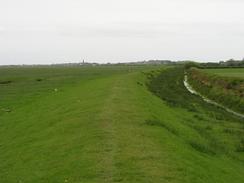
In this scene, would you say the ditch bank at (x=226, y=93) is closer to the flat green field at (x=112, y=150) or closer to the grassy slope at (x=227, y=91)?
the grassy slope at (x=227, y=91)

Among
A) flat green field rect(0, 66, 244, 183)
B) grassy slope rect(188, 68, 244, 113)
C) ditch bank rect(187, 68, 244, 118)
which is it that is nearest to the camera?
flat green field rect(0, 66, 244, 183)

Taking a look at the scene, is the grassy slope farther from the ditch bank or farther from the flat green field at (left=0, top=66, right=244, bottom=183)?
the flat green field at (left=0, top=66, right=244, bottom=183)

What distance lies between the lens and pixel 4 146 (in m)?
18.1

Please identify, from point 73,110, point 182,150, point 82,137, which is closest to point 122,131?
point 82,137

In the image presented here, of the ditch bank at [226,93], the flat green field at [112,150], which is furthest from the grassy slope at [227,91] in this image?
the flat green field at [112,150]

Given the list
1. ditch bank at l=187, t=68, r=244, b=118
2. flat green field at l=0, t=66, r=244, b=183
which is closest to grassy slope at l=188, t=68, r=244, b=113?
ditch bank at l=187, t=68, r=244, b=118

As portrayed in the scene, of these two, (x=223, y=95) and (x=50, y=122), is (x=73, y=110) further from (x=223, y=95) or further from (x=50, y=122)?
(x=223, y=95)

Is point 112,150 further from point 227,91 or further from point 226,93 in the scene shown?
point 227,91

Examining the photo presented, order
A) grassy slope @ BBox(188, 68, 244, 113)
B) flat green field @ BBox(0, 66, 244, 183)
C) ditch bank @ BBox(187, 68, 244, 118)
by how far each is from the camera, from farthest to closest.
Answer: grassy slope @ BBox(188, 68, 244, 113), ditch bank @ BBox(187, 68, 244, 118), flat green field @ BBox(0, 66, 244, 183)

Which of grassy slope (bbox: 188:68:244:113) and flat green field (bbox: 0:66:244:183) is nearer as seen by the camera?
flat green field (bbox: 0:66:244:183)

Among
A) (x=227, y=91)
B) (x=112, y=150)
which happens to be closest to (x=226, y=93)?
(x=227, y=91)

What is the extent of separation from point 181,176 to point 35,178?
3643 millimetres

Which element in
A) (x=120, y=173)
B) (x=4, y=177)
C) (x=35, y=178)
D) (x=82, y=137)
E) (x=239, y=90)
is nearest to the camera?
(x=120, y=173)

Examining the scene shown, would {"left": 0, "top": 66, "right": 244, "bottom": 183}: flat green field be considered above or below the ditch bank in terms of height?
above
